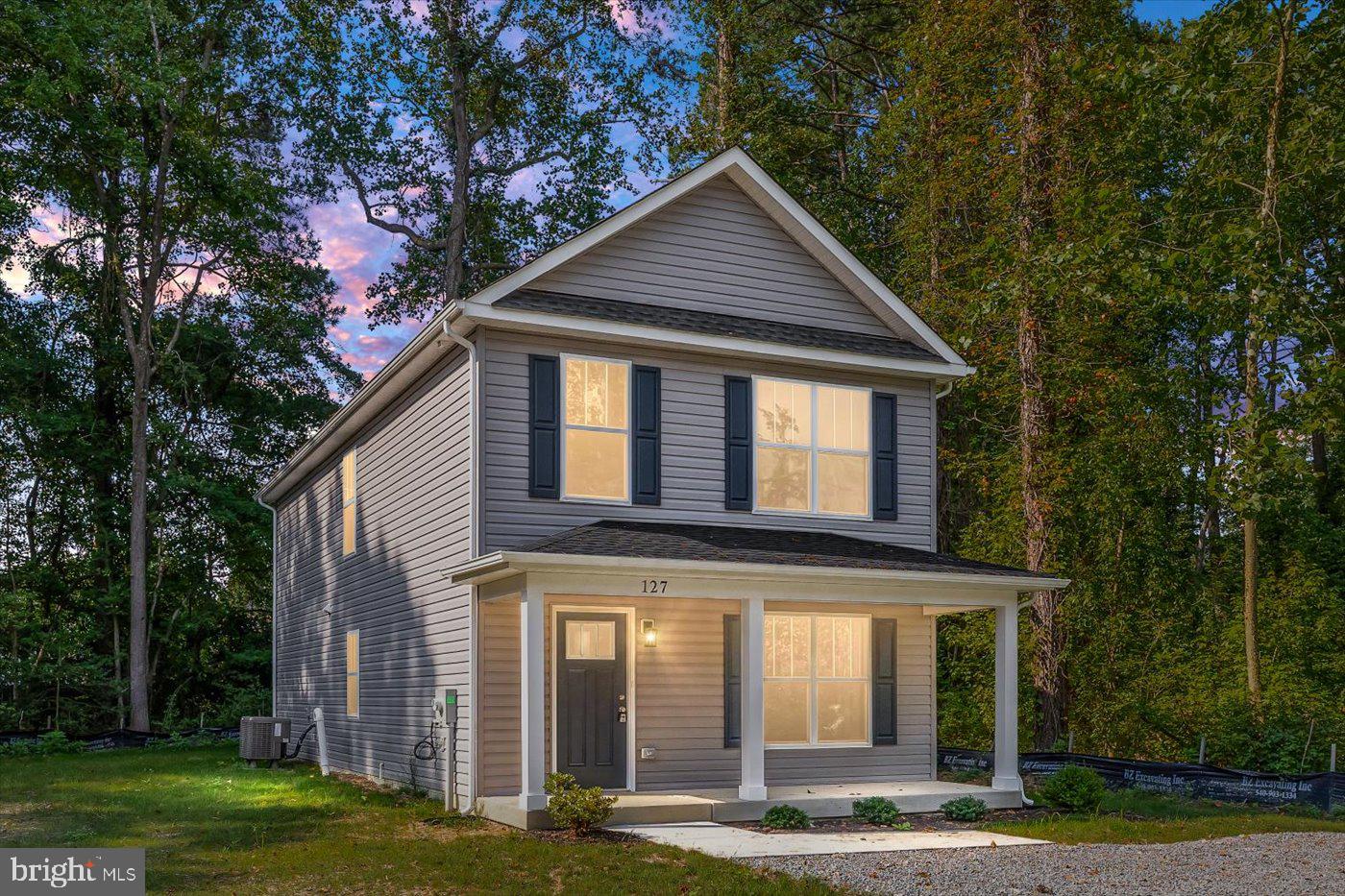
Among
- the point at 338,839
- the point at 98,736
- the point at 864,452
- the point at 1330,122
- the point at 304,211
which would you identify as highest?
the point at 304,211

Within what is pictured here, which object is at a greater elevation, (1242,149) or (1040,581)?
(1242,149)

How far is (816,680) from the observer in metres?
14.6

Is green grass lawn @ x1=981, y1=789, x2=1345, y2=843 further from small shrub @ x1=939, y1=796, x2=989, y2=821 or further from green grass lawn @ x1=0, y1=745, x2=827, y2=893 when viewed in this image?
green grass lawn @ x1=0, y1=745, x2=827, y2=893

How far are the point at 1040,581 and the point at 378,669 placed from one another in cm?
861

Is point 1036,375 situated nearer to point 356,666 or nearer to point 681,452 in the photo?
point 681,452

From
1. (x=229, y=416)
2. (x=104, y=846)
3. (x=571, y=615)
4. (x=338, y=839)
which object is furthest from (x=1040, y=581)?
(x=229, y=416)

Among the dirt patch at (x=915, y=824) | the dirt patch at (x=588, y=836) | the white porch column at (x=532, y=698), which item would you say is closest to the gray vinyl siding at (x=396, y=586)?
the white porch column at (x=532, y=698)

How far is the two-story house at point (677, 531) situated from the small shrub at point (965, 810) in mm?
340

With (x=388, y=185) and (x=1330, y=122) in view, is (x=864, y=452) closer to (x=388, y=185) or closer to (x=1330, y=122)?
(x=1330, y=122)

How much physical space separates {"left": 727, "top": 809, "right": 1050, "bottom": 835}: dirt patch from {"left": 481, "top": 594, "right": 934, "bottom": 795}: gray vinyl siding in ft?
5.00

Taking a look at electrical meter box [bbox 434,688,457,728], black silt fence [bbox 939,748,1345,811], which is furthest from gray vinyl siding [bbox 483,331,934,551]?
black silt fence [bbox 939,748,1345,811]

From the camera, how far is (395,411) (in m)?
16.1

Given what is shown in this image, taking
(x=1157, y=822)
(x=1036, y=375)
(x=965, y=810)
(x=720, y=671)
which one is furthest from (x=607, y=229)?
(x=1157, y=822)

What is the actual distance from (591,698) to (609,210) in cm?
1998
